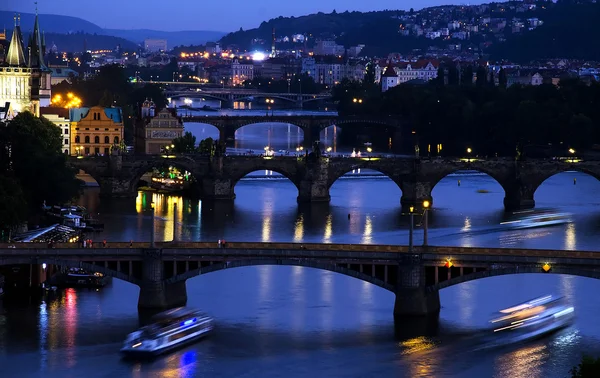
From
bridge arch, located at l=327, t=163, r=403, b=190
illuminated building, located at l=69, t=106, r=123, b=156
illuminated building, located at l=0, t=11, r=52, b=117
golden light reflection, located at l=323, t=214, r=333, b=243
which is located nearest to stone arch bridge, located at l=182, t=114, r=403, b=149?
illuminated building, located at l=69, t=106, r=123, b=156

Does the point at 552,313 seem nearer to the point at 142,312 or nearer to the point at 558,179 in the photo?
the point at 142,312

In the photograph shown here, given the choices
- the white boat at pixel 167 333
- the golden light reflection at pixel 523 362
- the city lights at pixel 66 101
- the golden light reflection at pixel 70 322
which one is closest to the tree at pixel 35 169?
the golden light reflection at pixel 70 322

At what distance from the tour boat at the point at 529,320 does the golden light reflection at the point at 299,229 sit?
603 inches

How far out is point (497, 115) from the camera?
104 m

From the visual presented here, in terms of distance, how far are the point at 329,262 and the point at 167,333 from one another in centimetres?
554

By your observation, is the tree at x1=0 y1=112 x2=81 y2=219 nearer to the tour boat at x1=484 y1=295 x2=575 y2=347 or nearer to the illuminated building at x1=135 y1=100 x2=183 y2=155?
the tour boat at x1=484 y1=295 x2=575 y2=347

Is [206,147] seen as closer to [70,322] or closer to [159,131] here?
[159,131]

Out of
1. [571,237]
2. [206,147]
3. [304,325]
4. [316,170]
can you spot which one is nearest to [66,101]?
[206,147]

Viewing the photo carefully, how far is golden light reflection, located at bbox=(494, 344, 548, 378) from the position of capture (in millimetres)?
40188

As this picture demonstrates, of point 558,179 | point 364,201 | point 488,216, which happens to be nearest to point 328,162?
point 364,201

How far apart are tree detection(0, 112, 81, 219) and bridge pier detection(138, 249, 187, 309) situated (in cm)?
1422

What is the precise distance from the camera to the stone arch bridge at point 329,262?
44875 millimetres

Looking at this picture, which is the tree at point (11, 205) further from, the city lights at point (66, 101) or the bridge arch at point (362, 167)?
the city lights at point (66, 101)

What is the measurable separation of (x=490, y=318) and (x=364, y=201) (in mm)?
29460
